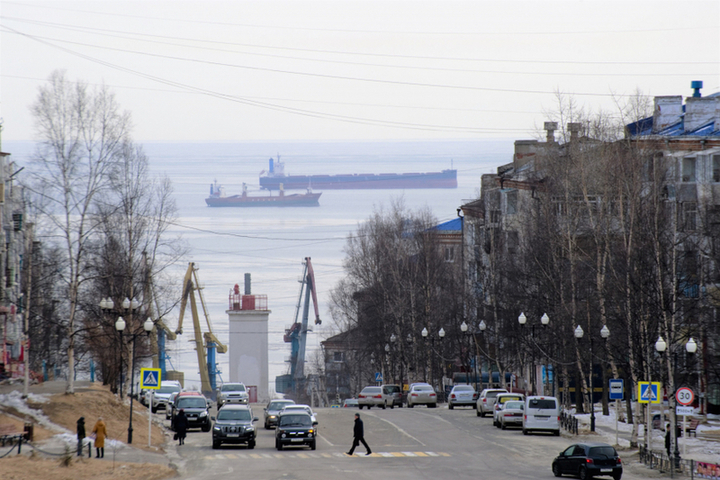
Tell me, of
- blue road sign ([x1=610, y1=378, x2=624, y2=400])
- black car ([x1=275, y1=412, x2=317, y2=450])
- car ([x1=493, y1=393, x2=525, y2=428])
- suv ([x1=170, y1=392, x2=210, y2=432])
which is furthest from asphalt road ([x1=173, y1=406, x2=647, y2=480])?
blue road sign ([x1=610, y1=378, x2=624, y2=400])

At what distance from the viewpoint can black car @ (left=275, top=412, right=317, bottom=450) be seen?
1351 inches

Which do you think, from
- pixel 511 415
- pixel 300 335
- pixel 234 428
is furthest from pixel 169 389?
pixel 300 335

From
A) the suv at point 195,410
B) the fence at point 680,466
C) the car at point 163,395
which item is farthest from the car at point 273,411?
the fence at point 680,466

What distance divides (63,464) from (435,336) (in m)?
50.9

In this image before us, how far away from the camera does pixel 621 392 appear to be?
115 feet

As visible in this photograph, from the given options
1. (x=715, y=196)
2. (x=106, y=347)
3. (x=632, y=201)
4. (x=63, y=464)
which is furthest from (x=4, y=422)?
(x=715, y=196)

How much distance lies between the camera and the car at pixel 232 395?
52938mm

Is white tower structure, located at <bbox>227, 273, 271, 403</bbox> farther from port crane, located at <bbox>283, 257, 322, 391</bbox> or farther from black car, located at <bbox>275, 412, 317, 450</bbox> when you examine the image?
black car, located at <bbox>275, 412, 317, 450</bbox>

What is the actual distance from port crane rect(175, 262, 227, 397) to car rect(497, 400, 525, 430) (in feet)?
199

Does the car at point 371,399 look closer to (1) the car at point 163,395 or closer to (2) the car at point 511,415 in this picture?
(1) the car at point 163,395

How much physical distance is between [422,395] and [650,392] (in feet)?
94.8

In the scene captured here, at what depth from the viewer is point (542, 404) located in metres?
39.7

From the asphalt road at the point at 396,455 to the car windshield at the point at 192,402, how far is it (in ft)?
6.54

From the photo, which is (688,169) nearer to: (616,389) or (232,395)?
(616,389)
